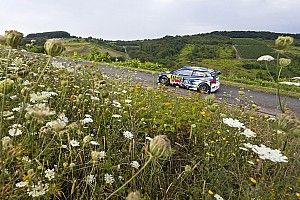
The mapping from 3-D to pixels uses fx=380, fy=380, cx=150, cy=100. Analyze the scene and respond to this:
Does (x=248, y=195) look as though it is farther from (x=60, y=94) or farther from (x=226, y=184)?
(x=60, y=94)

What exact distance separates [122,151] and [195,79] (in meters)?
11.9

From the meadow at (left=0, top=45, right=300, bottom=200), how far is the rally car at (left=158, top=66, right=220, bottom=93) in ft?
31.0

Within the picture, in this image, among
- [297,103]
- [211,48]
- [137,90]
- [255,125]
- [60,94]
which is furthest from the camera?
[211,48]

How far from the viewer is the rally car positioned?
1372 cm

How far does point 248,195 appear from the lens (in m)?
1.99

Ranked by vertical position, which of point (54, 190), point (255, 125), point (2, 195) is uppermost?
point (2, 195)

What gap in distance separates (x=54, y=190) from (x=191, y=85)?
41.8 ft

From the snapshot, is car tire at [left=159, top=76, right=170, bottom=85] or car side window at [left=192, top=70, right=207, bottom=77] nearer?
car side window at [left=192, top=70, right=207, bottom=77]

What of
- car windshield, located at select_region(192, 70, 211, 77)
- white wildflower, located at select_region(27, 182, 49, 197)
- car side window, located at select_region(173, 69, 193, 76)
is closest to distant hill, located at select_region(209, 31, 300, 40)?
car side window, located at select_region(173, 69, 193, 76)

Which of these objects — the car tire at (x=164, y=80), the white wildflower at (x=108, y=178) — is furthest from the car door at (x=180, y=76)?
the white wildflower at (x=108, y=178)

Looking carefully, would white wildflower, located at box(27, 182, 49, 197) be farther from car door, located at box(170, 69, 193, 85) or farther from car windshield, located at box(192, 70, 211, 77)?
car door, located at box(170, 69, 193, 85)

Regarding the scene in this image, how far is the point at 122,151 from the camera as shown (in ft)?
8.38

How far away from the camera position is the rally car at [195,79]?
13.7 m

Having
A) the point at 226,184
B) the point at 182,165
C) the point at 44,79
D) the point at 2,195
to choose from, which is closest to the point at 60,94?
the point at 44,79
